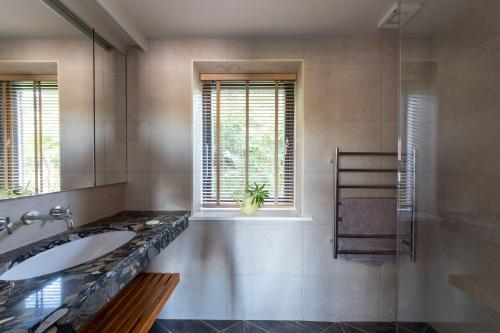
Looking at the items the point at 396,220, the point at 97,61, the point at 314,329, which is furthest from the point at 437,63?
the point at 97,61

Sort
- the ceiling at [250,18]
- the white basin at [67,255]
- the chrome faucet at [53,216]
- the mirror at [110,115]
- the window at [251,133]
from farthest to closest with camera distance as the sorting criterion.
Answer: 1. the window at [251,133]
2. the mirror at [110,115]
3. the ceiling at [250,18]
4. the chrome faucet at [53,216]
5. the white basin at [67,255]

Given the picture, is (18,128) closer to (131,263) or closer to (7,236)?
(7,236)

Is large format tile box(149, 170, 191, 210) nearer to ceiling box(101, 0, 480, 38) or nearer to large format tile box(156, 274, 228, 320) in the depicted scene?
large format tile box(156, 274, 228, 320)

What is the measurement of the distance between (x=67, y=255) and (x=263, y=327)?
136 cm

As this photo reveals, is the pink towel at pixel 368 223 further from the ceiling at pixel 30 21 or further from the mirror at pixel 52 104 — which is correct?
the ceiling at pixel 30 21

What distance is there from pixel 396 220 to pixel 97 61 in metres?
2.32

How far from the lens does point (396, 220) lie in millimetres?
1534

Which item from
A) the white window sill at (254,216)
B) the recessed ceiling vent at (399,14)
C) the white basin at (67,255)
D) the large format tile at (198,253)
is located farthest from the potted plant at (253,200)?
the recessed ceiling vent at (399,14)

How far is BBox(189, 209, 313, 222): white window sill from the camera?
1.59 metres

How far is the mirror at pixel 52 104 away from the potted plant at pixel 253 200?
983mm

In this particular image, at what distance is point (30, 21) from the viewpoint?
0.98 m

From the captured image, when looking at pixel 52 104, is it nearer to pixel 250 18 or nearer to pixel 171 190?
pixel 171 190

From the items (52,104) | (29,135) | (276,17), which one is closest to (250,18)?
(276,17)

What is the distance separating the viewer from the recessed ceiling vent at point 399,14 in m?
1.28
